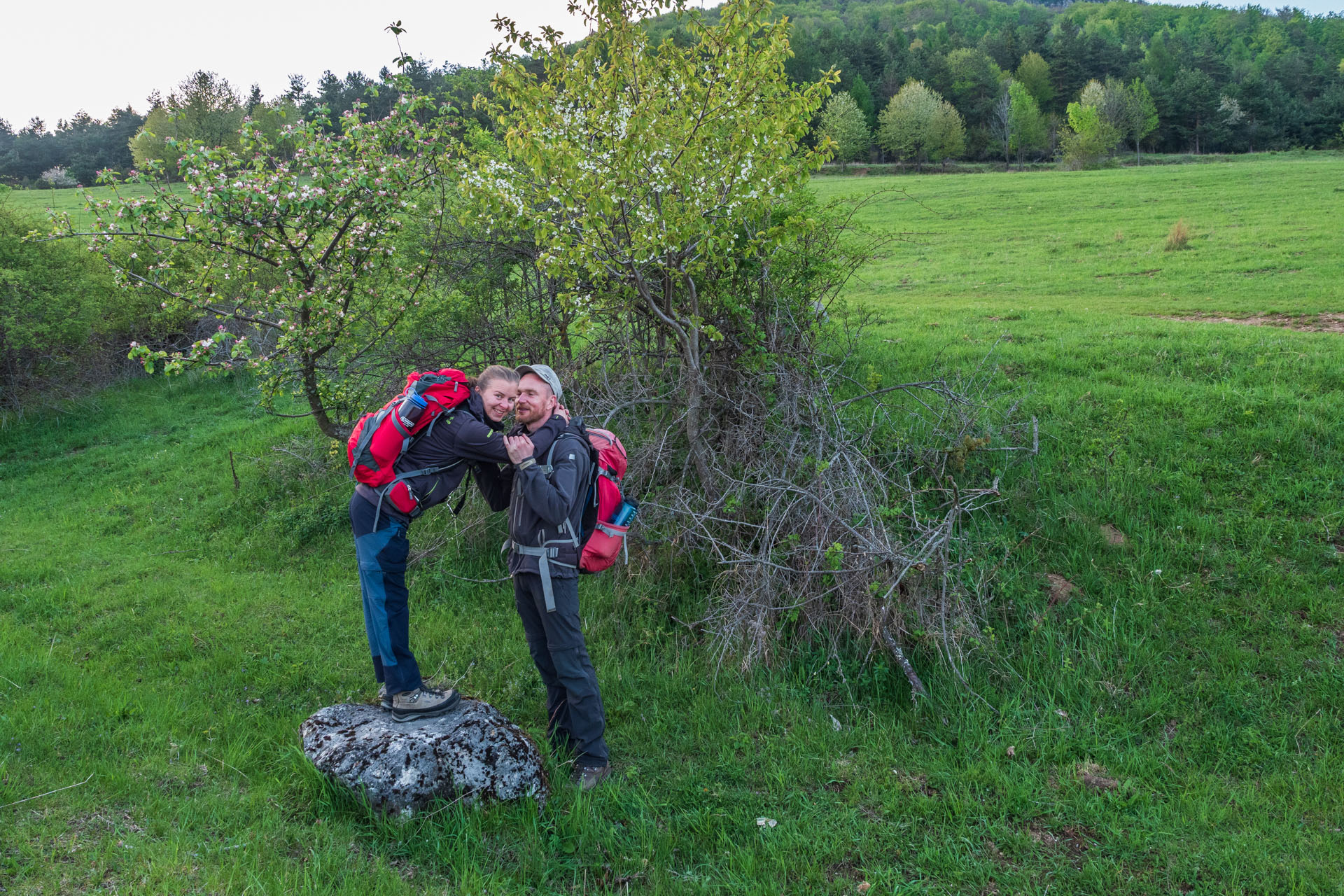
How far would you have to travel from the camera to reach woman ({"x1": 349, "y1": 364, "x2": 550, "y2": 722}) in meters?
4.13

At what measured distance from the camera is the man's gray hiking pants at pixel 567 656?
4031 millimetres

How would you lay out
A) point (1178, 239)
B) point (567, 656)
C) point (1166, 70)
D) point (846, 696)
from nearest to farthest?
point (567, 656), point (846, 696), point (1178, 239), point (1166, 70)

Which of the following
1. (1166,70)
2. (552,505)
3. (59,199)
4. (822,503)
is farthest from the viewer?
(1166,70)

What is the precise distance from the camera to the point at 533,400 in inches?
158

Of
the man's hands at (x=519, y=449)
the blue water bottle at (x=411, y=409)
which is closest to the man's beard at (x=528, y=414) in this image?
the man's hands at (x=519, y=449)

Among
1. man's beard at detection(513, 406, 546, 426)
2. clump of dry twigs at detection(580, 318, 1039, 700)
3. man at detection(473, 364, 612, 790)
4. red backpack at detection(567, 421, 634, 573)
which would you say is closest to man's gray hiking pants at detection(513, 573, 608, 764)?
man at detection(473, 364, 612, 790)

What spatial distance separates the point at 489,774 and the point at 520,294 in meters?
6.28

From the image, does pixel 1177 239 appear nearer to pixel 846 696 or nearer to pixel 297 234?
pixel 846 696

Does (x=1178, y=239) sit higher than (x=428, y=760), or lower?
higher

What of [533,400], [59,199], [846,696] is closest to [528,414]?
[533,400]

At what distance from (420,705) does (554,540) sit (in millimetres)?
1302

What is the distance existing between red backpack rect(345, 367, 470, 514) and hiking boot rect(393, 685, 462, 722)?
3.50 ft

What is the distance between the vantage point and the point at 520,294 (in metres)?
9.18

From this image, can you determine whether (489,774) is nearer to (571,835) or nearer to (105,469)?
(571,835)
